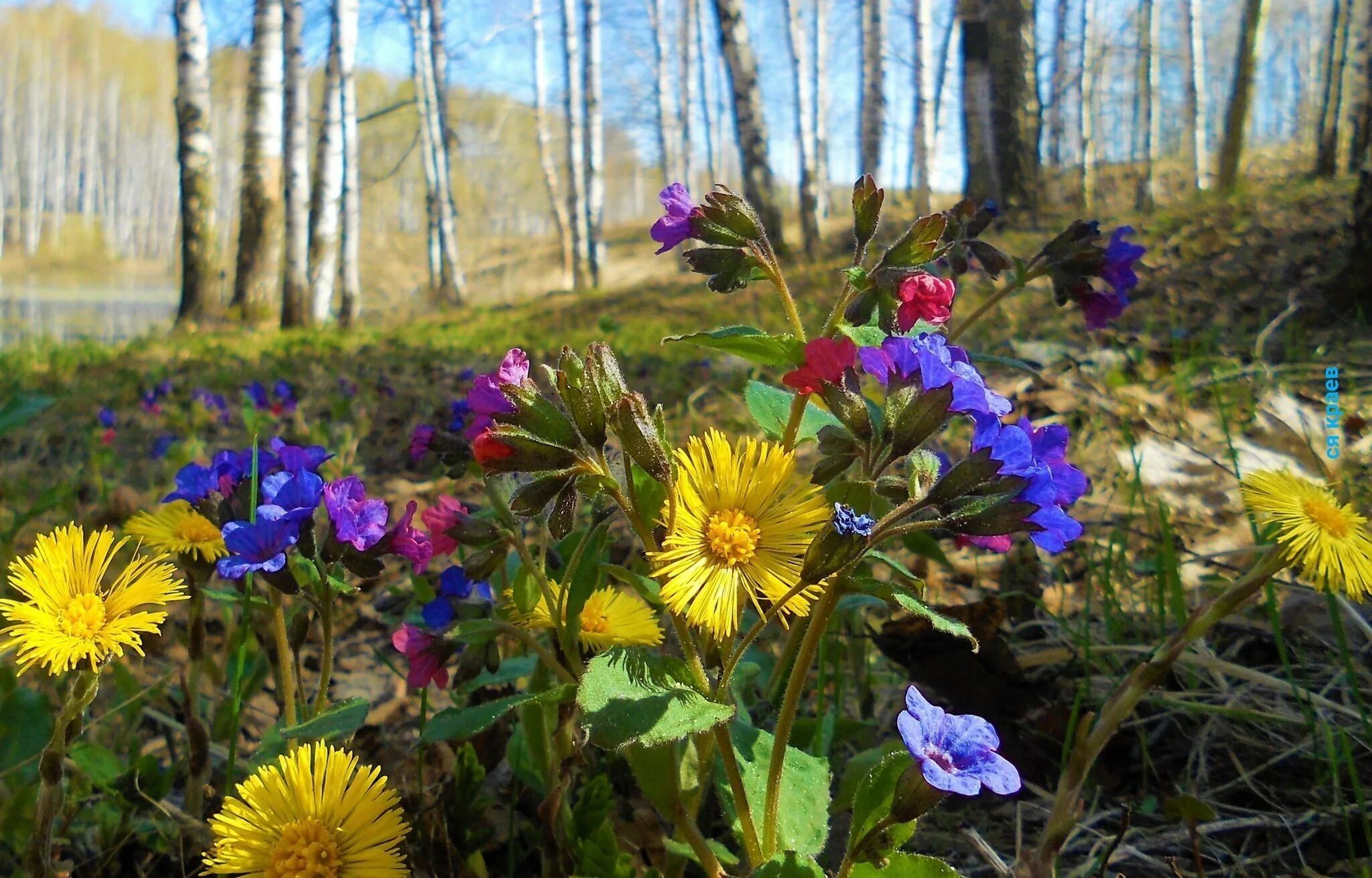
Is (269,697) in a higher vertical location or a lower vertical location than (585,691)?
lower

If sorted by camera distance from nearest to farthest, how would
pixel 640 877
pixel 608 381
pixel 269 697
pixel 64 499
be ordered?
pixel 608 381
pixel 640 877
pixel 269 697
pixel 64 499

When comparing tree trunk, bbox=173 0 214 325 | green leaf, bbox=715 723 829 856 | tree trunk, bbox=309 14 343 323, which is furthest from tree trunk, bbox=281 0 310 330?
green leaf, bbox=715 723 829 856

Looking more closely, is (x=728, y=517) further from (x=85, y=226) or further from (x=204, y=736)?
(x=85, y=226)

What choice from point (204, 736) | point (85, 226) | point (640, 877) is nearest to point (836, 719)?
point (640, 877)

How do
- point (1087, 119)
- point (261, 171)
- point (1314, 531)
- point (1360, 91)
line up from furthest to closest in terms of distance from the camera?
point (1087, 119), point (1360, 91), point (261, 171), point (1314, 531)

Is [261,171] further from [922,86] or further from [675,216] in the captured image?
[675,216]

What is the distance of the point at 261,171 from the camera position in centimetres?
928

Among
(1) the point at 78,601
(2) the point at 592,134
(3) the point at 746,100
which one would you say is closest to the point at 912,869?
(1) the point at 78,601

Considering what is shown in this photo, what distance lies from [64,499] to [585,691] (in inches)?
87.9

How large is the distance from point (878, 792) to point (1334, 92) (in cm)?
1437

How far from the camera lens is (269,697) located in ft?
5.54

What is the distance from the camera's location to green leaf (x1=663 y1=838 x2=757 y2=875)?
2.94 ft

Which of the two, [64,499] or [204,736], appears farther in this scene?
[64,499]

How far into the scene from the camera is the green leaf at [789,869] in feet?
2.36
